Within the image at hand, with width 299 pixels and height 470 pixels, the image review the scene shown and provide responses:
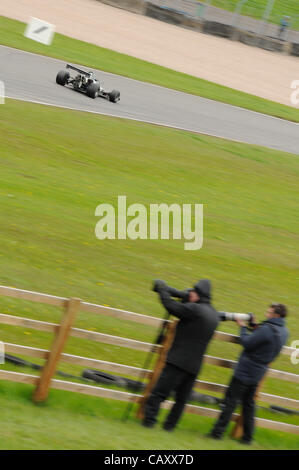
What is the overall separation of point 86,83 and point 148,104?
2.92m

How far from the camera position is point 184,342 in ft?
27.4

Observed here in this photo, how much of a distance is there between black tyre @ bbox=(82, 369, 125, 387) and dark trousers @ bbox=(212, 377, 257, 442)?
1347 millimetres

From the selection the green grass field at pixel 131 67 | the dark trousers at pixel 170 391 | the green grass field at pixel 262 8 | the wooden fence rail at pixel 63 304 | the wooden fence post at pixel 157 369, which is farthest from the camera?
the green grass field at pixel 262 8

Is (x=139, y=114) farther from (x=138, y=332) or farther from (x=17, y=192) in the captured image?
(x=138, y=332)

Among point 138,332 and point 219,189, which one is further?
point 219,189

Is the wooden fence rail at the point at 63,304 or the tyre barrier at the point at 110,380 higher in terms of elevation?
the wooden fence rail at the point at 63,304

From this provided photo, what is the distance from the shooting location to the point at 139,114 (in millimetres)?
23641

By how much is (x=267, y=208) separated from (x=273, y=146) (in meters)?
7.10

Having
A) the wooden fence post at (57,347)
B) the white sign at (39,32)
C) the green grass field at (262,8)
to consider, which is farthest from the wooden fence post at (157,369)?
the green grass field at (262,8)

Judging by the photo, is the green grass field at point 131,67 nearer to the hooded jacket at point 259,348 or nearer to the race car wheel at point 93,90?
the race car wheel at point 93,90

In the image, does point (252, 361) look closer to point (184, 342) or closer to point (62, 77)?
point (184, 342)

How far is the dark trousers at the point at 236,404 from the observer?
869cm

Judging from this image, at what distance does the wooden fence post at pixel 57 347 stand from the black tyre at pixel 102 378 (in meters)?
1.07

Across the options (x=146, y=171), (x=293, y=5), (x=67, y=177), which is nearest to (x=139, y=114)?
(x=146, y=171)
